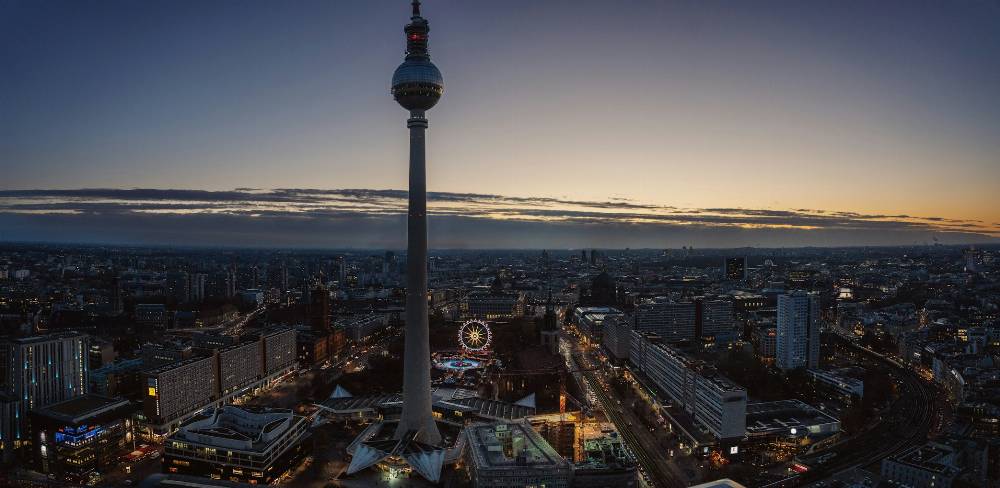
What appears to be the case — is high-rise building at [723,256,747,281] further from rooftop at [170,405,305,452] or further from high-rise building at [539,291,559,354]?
rooftop at [170,405,305,452]

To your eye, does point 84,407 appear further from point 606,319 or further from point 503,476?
point 606,319

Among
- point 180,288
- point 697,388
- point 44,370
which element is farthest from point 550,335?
point 180,288

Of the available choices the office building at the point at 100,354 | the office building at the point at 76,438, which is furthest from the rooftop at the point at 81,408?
the office building at the point at 100,354

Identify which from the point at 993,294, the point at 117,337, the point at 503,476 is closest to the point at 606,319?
the point at 503,476

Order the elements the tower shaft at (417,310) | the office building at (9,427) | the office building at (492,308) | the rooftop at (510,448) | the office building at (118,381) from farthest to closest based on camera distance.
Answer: the office building at (492,308), the office building at (118,381), the office building at (9,427), the tower shaft at (417,310), the rooftop at (510,448)

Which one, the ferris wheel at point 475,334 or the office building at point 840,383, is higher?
the ferris wheel at point 475,334

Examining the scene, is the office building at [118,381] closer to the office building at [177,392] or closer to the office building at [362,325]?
the office building at [177,392]
